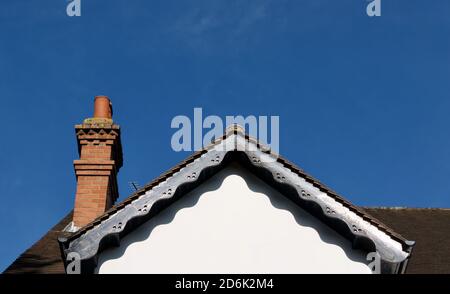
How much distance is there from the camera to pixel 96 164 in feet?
42.2

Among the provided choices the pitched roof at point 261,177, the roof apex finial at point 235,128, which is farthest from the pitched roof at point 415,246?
the roof apex finial at point 235,128

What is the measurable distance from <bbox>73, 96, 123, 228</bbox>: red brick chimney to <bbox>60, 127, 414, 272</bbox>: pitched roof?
13.3 feet

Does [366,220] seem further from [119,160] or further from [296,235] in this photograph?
[119,160]

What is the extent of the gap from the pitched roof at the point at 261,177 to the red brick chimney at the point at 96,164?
4.05 m

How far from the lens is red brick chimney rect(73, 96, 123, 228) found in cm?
1255

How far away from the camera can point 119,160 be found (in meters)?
13.6

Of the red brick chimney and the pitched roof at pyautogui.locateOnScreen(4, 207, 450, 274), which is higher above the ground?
the red brick chimney

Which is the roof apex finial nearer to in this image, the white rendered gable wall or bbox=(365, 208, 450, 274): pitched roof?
the white rendered gable wall

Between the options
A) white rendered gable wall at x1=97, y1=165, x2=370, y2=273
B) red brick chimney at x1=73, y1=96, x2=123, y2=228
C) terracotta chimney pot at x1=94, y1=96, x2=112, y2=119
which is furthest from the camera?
terracotta chimney pot at x1=94, y1=96, x2=112, y2=119

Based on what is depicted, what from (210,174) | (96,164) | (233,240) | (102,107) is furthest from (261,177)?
(102,107)

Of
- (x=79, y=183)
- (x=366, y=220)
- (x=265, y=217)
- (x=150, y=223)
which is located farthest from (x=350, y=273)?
(x=79, y=183)

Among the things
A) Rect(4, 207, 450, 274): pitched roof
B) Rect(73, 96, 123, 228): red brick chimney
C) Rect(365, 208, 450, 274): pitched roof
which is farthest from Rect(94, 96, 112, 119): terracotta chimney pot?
Rect(365, 208, 450, 274): pitched roof

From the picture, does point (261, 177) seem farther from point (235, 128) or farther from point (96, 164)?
point (96, 164)

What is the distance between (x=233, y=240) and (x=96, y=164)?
16.2 feet
